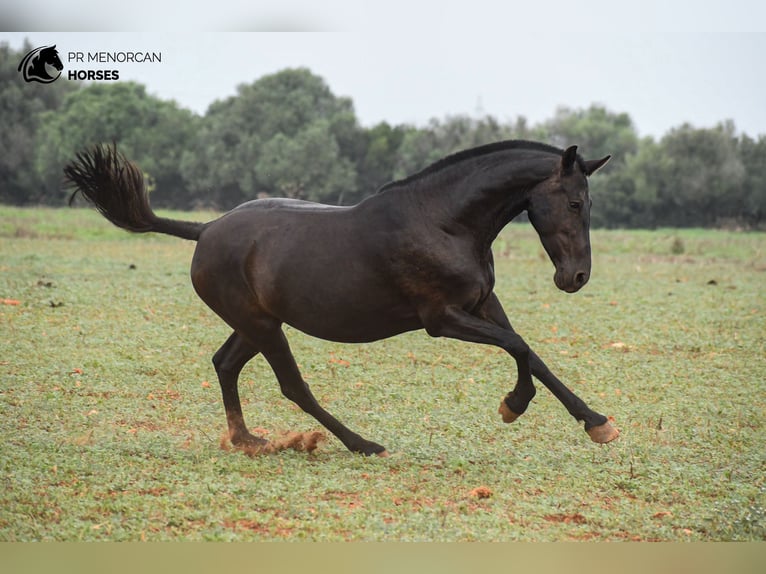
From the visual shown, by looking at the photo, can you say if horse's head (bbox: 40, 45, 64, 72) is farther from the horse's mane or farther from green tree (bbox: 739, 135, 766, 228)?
green tree (bbox: 739, 135, 766, 228)

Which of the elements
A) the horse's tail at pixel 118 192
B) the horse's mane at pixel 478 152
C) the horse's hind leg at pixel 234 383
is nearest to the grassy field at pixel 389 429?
the horse's hind leg at pixel 234 383

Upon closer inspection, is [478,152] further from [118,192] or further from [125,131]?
[125,131]

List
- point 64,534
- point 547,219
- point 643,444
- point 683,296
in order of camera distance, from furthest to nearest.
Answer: point 683,296 → point 643,444 → point 547,219 → point 64,534

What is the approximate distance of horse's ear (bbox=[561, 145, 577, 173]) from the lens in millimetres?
5337

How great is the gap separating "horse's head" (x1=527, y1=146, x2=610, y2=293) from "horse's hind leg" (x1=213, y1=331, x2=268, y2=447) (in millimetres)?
2249

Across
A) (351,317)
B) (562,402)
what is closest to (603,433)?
(562,402)

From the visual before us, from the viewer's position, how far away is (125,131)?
3656cm

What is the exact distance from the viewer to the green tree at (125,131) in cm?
3162

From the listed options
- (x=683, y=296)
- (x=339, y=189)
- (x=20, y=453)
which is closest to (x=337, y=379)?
(x=20, y=453)

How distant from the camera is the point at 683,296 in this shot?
568 inches

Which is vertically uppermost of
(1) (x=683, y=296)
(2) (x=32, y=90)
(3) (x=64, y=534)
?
(2) (x=32, y=90)

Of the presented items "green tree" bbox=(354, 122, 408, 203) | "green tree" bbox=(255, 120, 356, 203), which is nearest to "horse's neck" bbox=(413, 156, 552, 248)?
"green tree" bbox=(255, 120, 356, 203)

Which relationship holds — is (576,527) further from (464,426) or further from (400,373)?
(400,373)

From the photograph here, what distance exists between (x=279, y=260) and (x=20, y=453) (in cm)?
220
